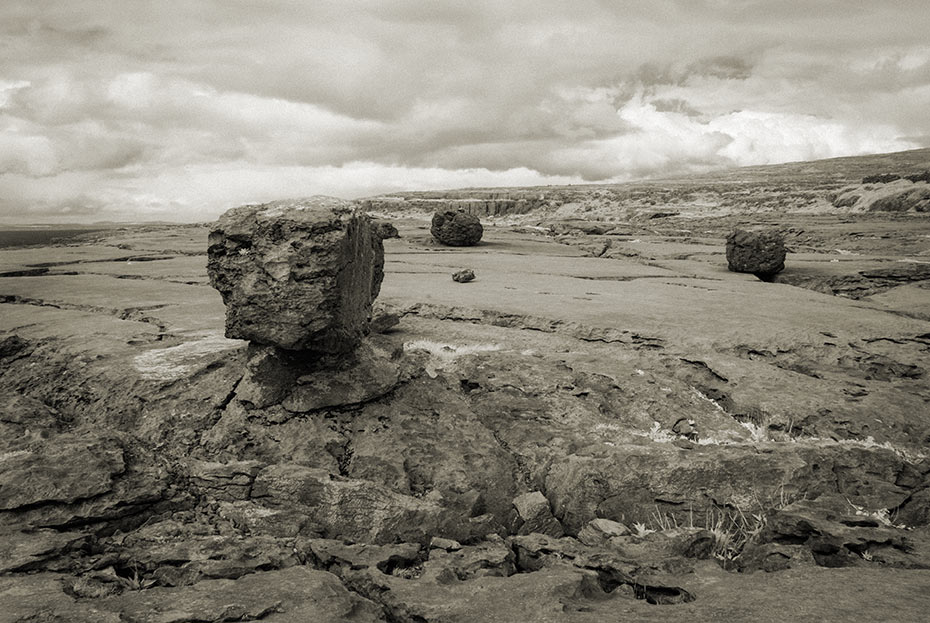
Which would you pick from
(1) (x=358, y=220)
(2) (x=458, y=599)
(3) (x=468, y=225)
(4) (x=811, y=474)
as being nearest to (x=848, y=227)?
(3) (x=468, y=225)

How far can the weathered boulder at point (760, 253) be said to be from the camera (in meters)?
16.4

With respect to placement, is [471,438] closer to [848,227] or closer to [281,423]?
[281,423]

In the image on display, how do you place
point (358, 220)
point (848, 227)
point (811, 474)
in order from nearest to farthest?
point (811, 474)
point (358, 220)
point (848, 227)

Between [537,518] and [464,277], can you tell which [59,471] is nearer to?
→ [537,518]

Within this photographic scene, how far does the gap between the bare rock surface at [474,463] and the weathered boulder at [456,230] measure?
12745 millimetres

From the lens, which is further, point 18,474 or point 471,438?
point 471,438

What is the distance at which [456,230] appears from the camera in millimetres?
23641

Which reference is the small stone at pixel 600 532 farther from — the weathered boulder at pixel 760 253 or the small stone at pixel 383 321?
the weathered boulder at pixel 760 253

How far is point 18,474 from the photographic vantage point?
13.9 ft

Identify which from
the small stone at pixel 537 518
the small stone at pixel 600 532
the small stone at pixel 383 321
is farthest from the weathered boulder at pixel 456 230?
the small stone at pixel 600 532

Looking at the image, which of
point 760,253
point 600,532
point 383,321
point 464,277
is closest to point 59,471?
point 600,532

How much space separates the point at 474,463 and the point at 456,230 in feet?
59.8

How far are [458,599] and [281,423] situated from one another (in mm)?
3302

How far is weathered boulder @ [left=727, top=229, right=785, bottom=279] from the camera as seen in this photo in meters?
16.4
